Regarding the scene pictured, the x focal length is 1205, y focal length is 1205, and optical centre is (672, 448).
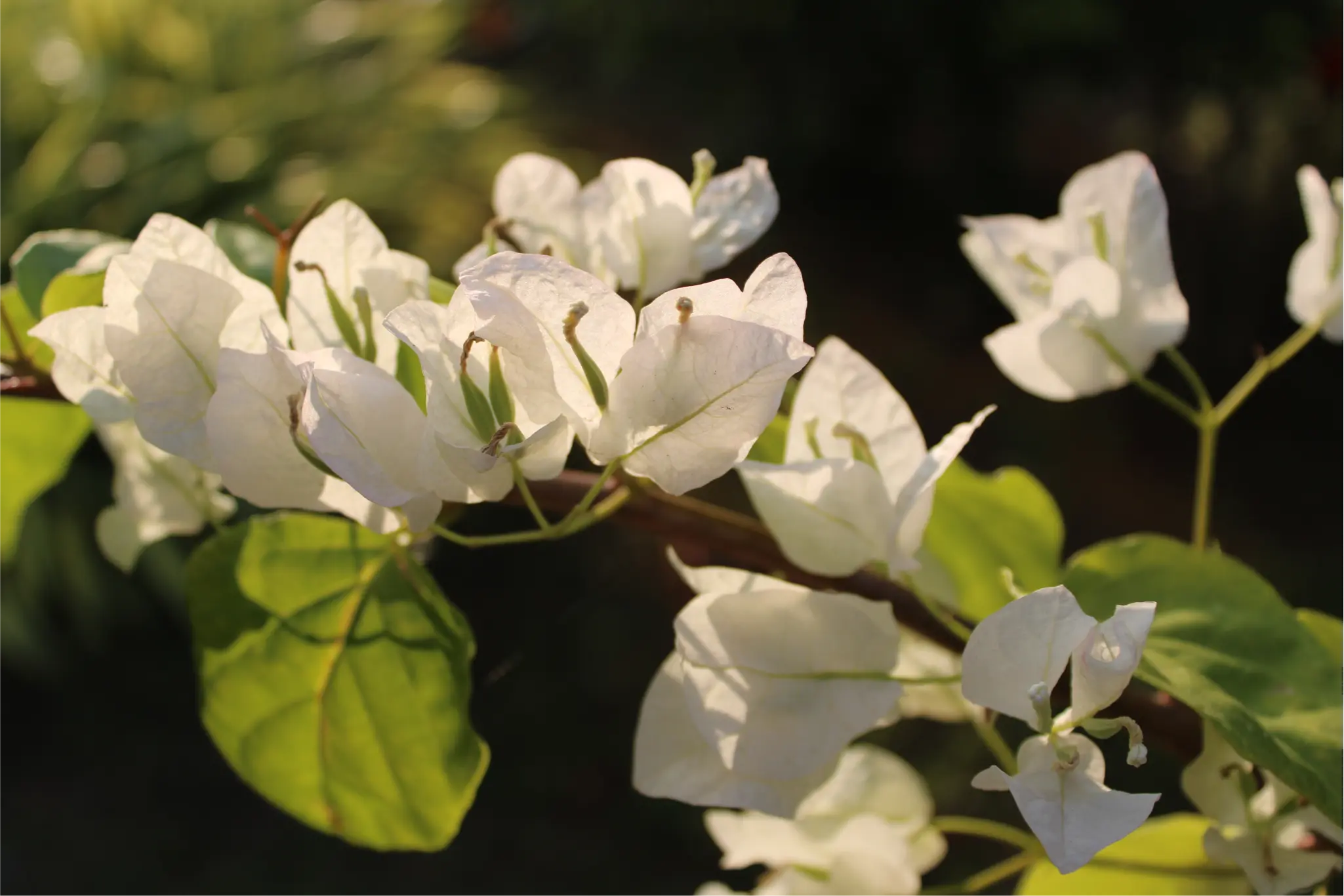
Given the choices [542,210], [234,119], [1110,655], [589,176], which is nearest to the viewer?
[1110,655]

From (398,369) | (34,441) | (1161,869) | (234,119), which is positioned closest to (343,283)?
(398,369)

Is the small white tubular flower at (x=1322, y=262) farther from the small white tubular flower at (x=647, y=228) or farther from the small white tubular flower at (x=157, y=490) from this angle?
the small white tubular flower at (x=157, y=490)

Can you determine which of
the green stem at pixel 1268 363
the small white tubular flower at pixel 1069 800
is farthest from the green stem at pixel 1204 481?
the small white tubular flower at pixel 1069 800

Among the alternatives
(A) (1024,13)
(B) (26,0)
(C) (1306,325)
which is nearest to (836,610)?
(C) (1306,325)

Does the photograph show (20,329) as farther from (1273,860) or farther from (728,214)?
(1273,860)

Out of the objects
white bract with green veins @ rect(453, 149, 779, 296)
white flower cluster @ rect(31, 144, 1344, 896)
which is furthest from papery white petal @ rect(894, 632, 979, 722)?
white bract with green veins @ rect(453, 149, 779, 296)

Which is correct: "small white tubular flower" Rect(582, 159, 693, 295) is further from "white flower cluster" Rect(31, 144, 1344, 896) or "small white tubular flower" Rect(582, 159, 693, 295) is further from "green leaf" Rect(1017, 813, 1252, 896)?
"green leaf" Rect(1017, 813, 1252, 896)
